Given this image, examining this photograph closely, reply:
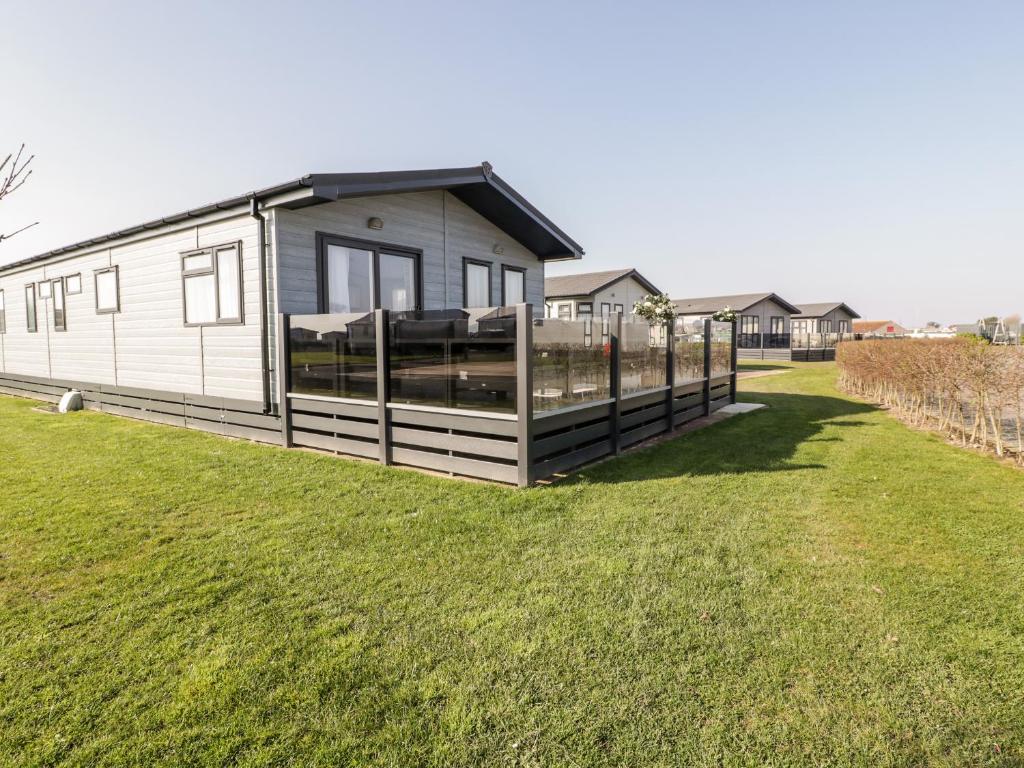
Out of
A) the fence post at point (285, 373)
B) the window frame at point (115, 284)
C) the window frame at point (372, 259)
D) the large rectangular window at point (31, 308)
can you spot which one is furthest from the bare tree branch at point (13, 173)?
the large rectangular window at point (31, 308)

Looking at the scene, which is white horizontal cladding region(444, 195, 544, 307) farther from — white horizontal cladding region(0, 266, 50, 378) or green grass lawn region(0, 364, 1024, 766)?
white horizontal cladding region(0, 266, 50, 378)

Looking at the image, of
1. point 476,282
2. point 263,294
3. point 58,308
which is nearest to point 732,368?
point 476,282

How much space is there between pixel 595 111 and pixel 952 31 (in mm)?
7395

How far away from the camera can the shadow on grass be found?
5.98 metres

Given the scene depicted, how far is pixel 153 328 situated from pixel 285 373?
3.83m

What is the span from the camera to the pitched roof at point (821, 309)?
44.4 metres

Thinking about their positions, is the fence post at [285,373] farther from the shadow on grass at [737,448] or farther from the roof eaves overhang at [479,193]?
the shadow on grass at [737,448]

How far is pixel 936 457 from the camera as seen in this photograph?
6699 mm

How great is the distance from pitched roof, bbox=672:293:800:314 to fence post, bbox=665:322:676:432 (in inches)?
1265

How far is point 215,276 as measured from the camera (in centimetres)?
789

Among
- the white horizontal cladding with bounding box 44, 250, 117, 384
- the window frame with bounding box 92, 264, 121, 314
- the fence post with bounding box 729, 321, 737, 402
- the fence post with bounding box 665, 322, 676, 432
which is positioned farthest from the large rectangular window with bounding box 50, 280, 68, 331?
the fence post with bounding box 729, 321, 737, 402

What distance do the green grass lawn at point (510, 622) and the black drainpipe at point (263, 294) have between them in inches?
83.5

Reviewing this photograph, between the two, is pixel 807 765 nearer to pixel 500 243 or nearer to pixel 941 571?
pixel 941 571

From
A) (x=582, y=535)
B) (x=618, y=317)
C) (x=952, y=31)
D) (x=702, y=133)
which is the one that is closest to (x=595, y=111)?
(x=702, y=133)
